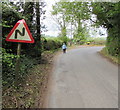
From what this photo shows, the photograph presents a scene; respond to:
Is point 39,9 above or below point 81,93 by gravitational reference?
above

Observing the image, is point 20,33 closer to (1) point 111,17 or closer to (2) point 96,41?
(1) point 111,17

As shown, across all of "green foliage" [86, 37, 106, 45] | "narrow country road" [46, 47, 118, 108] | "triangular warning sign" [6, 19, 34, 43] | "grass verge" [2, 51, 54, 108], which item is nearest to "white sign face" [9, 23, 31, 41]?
"triangular warning sign" [6, 19, 34, 43]

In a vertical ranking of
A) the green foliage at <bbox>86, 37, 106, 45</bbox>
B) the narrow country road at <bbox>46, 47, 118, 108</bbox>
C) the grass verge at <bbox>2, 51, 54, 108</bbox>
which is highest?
the green foliage at <bbox>86, 37, 106, 45</bbox>

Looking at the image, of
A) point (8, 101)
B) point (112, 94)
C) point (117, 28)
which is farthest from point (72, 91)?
point (117, 28)

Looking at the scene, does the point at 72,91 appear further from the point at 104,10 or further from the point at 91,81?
the point at 104,10

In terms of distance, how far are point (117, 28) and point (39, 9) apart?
307 inches

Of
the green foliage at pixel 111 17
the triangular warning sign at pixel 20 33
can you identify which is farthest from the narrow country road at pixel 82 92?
the green foliage at pixel 111 17

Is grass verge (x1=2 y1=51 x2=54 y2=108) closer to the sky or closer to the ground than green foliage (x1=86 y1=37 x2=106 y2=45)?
closer to the ground

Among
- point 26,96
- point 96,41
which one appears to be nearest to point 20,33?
point 26,96

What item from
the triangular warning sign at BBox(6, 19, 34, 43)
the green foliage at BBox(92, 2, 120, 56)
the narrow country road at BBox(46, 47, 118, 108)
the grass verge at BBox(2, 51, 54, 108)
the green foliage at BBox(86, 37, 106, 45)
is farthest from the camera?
the green foliage at BBox(86, 37, 106, 45)

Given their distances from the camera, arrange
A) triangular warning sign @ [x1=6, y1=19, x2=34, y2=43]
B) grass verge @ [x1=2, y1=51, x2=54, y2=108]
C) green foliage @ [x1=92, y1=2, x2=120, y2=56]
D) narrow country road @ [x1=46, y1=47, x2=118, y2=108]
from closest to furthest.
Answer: grass verge @ [x1=2, y1=51, x2=54, y2=108], narrow country road @ [x1=46, y1=47, x2=118, y2=108], triangular warning sign @ [x1=6, y1=19, x2=34, y2=43], green foliage @ [x1=92, y1=2, x2=120, y2=56]

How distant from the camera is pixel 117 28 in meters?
13.5

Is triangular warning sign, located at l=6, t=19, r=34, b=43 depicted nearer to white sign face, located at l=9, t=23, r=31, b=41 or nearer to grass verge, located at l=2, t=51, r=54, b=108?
white sign face, located at l=9, t=23, r=31, b=41

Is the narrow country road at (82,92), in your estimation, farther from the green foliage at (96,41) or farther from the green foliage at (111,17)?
the green foliage at (96,41)
